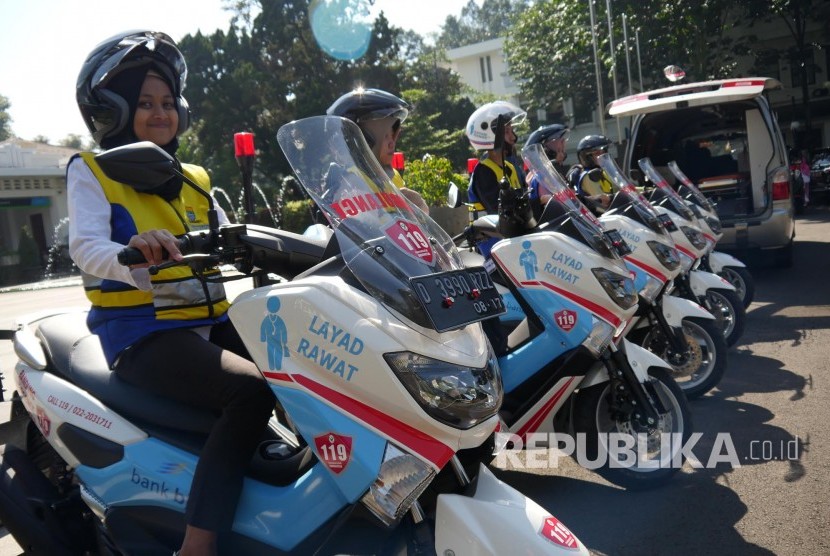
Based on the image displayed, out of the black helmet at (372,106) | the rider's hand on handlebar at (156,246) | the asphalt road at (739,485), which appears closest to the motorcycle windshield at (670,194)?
the asphalt road at (739,485)

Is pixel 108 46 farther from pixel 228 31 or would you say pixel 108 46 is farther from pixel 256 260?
pixel 228 31

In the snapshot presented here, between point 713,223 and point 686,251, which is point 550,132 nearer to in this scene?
point 686,251

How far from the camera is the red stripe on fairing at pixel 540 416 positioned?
4.02 meters

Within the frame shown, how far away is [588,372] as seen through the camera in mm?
4047

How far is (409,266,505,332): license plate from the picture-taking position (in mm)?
2221

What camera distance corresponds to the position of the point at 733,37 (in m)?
31.0

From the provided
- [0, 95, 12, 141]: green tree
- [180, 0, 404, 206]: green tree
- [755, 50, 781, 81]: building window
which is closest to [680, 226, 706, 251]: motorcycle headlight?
[755, 50, 781, 81]: building window

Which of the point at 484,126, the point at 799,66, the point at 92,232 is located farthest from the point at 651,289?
the point at 799,66

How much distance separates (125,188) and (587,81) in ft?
119

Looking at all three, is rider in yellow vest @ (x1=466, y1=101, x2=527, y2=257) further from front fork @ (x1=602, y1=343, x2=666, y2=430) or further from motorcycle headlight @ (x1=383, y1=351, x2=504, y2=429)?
motorcycle headlight @ (x1=383, y1=351, x2=504, y2=429)

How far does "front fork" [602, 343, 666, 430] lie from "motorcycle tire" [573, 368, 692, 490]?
0.03 meters

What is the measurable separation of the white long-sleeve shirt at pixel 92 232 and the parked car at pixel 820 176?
20.5 meters

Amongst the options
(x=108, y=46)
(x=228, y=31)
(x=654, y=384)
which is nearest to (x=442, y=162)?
(x=654, y=384)

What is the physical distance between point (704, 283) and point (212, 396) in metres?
4.78
